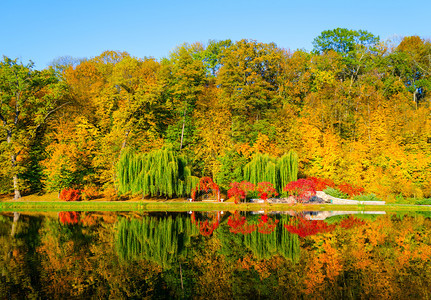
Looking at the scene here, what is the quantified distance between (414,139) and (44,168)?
4708cm

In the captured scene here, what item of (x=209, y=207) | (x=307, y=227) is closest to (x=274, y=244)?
(x=307, y=227)

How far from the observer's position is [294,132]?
51219 millimetres

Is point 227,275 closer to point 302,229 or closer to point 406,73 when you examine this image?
point 302,229

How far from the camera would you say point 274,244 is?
67.6 feet

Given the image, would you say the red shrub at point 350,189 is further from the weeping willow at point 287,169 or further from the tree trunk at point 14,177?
the tree trunk at point 14,177

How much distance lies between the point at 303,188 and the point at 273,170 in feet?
15.0

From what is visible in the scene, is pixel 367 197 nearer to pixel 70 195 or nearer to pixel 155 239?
pixel 155 239

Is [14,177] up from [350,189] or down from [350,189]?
up

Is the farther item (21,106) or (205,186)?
(21,106)

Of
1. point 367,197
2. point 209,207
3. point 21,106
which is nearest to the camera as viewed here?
point 209,207

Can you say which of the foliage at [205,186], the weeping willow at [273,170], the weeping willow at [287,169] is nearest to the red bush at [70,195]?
the foliage at [205,186]

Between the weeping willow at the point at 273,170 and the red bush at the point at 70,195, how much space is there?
19.5 meters

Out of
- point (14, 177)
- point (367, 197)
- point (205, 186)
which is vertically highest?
point (14, 177)

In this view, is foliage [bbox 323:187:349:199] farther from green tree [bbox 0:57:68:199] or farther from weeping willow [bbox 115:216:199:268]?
green tree [bbox 0:57:68:199]
